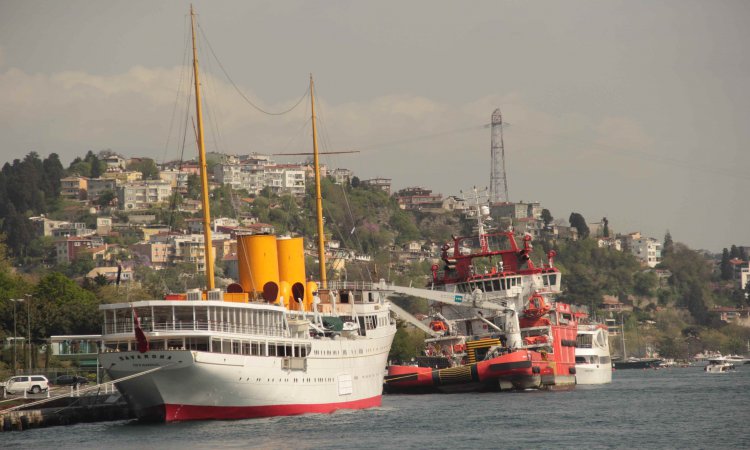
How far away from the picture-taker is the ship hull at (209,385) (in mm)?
61125

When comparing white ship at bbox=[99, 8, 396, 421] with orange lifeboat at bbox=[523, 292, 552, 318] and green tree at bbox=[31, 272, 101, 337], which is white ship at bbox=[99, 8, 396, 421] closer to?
orange lifeboat at bbox=[523, 292, 552, 318]

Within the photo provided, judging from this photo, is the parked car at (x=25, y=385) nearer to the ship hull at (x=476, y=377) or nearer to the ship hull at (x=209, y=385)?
the ship hull at (x=209, y=385)

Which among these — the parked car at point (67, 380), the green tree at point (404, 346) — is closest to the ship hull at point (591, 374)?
the green tree at point (404, 346)

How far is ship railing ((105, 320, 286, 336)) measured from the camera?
62219 millimetres

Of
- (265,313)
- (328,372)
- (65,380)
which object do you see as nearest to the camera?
(265,313)

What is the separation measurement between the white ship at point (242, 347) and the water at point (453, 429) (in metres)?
1.12

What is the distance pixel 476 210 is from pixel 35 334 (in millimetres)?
35792

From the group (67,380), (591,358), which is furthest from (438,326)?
(67,380)

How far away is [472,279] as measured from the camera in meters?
102

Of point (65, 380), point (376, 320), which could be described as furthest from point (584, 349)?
point (65, 380)

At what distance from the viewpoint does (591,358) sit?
113 meters

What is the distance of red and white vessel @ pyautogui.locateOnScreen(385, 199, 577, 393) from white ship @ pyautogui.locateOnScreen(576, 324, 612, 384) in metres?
5.01

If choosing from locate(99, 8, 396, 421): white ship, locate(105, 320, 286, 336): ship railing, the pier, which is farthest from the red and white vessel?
locate(105, 320, 286, 336): ship railing

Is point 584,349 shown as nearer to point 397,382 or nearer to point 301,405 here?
point 397,382
